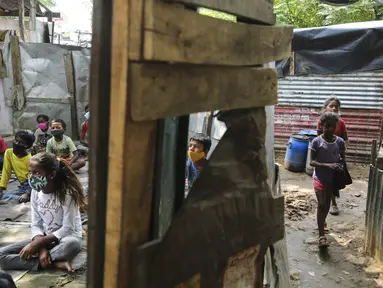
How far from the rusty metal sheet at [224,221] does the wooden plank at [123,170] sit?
51 mm

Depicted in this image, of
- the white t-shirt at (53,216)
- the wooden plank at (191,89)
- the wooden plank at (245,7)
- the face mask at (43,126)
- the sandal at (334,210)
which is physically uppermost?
the wooden plank at (245,7)

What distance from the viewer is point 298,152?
24.8ft

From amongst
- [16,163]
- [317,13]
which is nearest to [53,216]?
[16,163]

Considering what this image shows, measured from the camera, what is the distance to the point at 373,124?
8031 mm

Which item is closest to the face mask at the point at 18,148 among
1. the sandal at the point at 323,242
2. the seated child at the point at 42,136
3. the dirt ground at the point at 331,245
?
the seated child at the point at 42,136

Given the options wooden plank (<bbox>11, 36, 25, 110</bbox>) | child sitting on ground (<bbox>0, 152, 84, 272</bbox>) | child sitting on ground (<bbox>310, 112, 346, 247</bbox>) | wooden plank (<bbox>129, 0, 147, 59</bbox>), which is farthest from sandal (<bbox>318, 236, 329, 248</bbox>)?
wooden plank (<bbox>11, 36, 25, 110</bbox>)

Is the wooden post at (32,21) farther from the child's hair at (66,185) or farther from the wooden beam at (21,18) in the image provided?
the child's hair at (66,185)

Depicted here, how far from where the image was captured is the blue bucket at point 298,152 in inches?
297

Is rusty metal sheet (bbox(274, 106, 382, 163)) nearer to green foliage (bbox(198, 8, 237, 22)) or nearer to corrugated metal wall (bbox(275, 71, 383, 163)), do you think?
corrugated metal wall (bbox(275, 71, 383, 163))

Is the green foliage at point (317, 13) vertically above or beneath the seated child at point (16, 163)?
above

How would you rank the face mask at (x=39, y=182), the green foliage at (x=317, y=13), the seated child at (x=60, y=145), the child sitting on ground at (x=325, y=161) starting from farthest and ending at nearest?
the green foliage at (x=317, y=13) < the seated child at (x=60, y=145) < the child sitting on ground at (x=325, y=161) < the face mask at (x=39, y=182)

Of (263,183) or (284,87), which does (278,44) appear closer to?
(263,183)

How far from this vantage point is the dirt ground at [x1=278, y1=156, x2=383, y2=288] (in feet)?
12.9

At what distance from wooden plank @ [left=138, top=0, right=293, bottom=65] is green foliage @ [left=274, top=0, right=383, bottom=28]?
1002 cm
